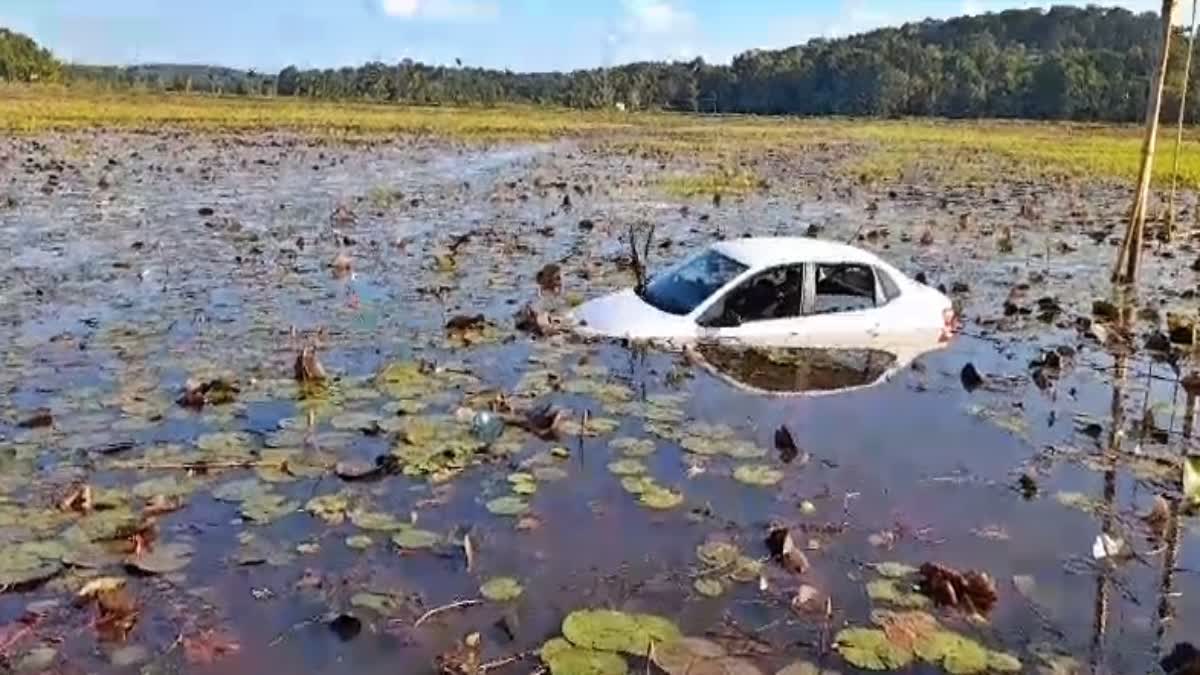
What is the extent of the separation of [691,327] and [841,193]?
67.3ft

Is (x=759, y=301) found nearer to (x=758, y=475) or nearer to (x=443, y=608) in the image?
(x=758, y=475)

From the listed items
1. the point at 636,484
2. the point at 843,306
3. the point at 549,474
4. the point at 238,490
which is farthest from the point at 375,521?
the point at 843,306

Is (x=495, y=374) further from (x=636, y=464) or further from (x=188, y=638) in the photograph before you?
(x=188, y=638)

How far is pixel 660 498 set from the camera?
7.38 metres

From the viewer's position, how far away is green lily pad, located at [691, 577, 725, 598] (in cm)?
607

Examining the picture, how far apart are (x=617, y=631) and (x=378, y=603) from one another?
1256 mm

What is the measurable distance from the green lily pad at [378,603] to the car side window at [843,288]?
5.98 m

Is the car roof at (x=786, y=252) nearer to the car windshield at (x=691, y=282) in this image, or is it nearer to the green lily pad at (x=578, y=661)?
the car windshield at (x=691, y=282)

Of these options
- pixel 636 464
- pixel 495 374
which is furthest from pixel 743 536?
pixel 495 374

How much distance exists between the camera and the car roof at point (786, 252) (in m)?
10.5

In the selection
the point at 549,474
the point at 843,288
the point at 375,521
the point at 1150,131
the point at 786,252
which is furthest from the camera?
the point at 1150,131

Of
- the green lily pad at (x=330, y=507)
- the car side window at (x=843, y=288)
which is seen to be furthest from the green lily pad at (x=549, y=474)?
the car side window at (x=843, y=288)

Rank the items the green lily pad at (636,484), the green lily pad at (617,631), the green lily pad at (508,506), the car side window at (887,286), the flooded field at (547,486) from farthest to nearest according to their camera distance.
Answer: the car side window at (887,286) < the green lily pad at (636,484) < the green lily pad at (508,506) < the flooded field at (547,486) < the green lily pad at (617,631)

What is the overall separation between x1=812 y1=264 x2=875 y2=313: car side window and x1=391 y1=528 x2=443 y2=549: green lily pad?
5.23 m
